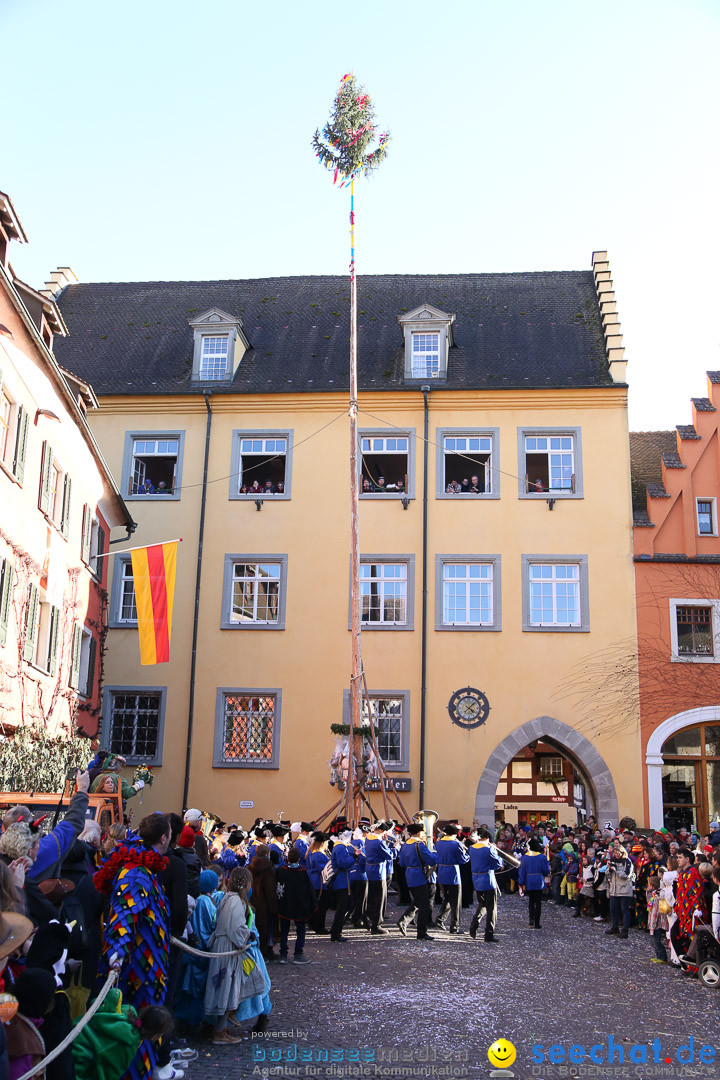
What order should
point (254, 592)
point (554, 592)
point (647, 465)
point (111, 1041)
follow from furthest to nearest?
1. point (647, 465)
2. point (254, 592)
3. point (554, 592)
4. point (111, 1041)

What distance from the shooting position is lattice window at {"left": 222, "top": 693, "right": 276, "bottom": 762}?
27.1m

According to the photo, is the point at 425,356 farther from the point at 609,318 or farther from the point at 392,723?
the point at 392,723

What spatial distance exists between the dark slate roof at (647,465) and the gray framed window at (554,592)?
2.06 metres

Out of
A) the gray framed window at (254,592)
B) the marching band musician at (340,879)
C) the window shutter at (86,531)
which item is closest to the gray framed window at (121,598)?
the gray framed window at (254,592)

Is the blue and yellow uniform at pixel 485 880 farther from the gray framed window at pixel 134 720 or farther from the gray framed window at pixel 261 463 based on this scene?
the gray framed window at pixel 261 463

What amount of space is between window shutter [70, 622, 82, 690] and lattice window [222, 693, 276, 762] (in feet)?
14.4

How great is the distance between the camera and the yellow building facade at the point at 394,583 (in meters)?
26.5

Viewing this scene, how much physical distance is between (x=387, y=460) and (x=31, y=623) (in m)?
12.8

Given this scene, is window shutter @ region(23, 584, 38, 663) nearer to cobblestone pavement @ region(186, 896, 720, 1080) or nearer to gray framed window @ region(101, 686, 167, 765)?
cobblestone pavement @ region(186, 896, 720, 1080)

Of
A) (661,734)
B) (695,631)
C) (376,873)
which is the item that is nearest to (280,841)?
(376,873)

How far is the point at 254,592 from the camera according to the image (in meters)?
28.2

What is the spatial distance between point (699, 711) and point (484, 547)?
6667 millimetres

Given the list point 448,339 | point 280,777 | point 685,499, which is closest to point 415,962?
point 280,777

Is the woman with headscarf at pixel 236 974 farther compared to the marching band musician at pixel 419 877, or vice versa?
the marching band musician at pixel 419 877
